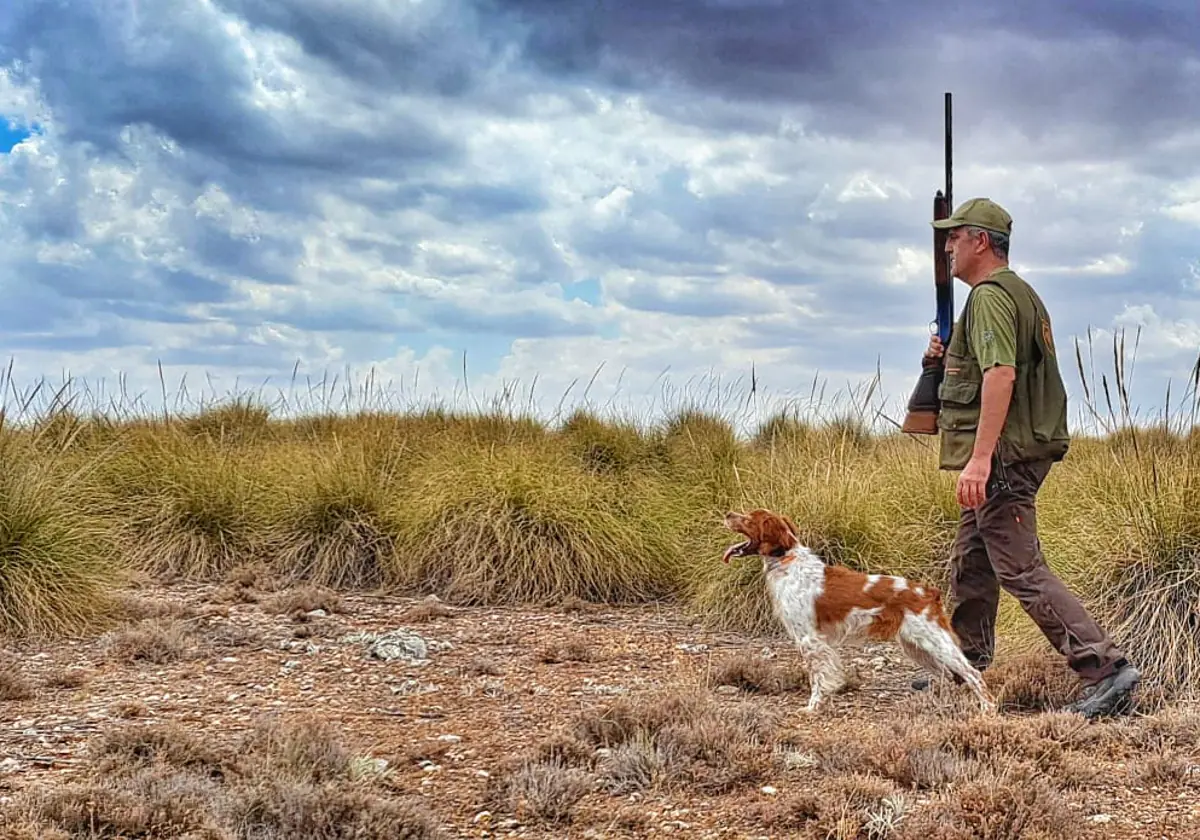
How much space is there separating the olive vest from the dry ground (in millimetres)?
1169

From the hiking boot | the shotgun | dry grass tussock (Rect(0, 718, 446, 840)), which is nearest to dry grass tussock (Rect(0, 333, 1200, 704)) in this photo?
the hiking boot

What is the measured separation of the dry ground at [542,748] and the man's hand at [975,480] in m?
0.94

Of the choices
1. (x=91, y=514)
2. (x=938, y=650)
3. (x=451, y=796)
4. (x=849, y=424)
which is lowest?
(x=451, y=796)

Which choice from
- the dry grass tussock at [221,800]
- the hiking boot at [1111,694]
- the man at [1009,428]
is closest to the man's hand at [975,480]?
the man at [1009,428]

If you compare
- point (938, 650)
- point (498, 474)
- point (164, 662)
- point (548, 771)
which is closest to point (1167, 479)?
point (938, 650)

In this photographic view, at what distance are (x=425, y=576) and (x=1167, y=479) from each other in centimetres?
509

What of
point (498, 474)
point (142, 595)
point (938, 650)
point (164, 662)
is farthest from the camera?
point (498, 474)

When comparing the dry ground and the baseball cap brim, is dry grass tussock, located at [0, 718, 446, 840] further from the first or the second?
the baseball cap brim

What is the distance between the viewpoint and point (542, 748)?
4.64 meters

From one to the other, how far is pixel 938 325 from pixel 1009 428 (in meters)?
1.05

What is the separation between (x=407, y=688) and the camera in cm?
602

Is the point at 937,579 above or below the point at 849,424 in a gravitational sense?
below

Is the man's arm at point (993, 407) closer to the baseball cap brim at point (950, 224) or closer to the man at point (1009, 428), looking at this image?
the man at point (1009, 428)

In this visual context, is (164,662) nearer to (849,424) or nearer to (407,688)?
(407,688)
